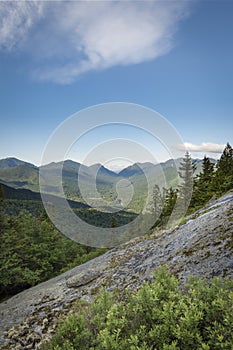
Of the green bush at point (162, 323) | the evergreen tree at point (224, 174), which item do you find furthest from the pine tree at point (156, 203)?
the green bush at point (162, 323)

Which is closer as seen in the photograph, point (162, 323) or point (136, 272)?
point (162, 323)

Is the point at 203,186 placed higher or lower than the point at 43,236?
higher

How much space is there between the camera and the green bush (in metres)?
4.03

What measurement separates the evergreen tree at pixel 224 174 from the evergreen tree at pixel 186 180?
515 centimetres

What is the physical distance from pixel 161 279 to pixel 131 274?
7.01 metres

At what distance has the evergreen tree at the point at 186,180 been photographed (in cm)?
4178

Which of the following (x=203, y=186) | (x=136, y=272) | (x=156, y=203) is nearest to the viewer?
(x=136, y=272)

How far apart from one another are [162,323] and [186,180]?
40.9m

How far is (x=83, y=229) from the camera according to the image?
76.9 meters

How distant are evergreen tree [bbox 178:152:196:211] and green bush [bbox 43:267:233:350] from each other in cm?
3697

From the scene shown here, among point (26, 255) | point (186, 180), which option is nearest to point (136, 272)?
point (26, 255)

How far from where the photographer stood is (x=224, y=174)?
37.4 m

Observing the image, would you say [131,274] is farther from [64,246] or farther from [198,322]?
[64,246]

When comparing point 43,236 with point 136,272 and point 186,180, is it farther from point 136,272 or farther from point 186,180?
point 136,272
